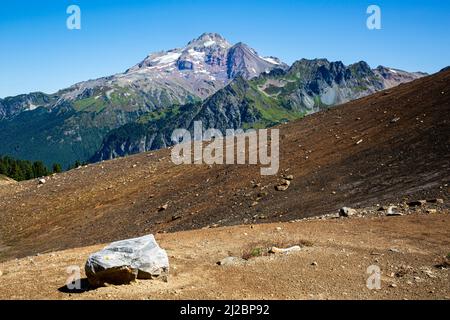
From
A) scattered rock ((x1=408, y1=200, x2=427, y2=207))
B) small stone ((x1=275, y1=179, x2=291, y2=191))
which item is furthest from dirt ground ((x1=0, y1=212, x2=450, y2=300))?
small stone ((x1=275, y1=179, x2=291, y2=191))

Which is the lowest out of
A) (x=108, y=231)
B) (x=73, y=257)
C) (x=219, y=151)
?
(x=108, y=231)

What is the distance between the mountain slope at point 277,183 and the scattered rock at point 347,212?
5.66 feet

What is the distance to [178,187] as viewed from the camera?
38562 mm

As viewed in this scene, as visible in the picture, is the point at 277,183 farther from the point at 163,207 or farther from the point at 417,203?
the point at 417,203

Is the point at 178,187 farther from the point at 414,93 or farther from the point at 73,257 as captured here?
the point at 414,93

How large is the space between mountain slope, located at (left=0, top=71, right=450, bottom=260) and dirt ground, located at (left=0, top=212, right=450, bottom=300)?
185 inches

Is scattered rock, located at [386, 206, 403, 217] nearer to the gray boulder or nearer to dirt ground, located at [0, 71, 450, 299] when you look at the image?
dirt ground, located at [0, 71, 450, 299]

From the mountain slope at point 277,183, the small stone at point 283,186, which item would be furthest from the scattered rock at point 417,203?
the small stone at point 283,186

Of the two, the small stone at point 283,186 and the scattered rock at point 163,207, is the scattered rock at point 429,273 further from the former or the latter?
the scattered rock at point 163,207

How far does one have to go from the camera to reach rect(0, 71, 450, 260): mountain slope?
91.5ft

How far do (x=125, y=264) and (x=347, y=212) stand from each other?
12.9 meters
